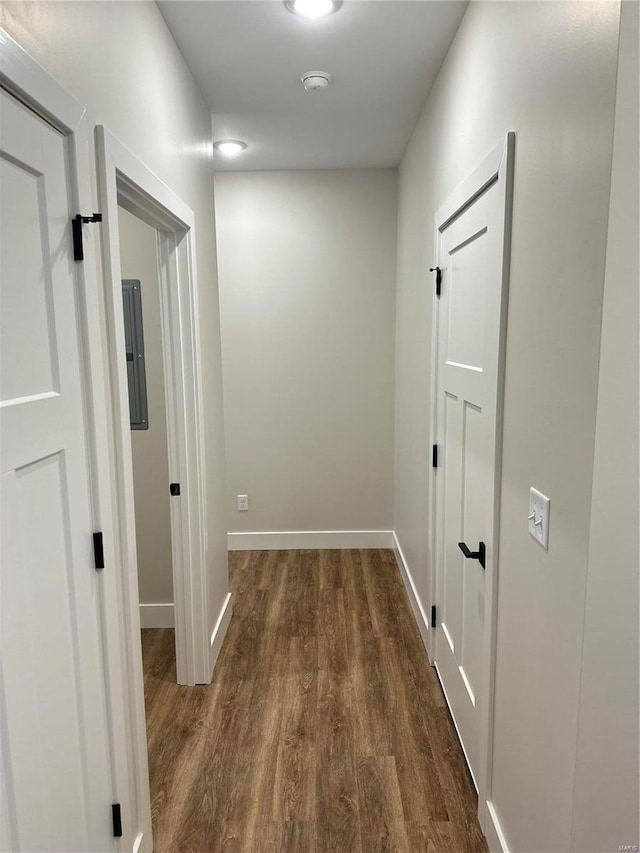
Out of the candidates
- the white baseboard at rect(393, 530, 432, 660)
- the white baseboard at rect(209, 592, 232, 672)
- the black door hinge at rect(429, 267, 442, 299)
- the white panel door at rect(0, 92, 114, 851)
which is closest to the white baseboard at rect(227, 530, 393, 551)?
the white baseboard at rect(393, 530, 432, 660)

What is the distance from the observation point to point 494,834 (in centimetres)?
169

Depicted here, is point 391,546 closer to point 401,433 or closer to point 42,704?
point 401,433

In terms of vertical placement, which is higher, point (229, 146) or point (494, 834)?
point (229, 146)

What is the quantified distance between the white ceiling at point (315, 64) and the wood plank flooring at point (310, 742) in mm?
2637

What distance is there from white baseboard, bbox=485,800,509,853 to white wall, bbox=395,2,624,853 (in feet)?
0.11

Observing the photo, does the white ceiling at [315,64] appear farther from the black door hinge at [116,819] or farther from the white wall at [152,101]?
the black door hinge at [116,819]

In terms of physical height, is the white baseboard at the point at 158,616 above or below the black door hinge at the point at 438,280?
below

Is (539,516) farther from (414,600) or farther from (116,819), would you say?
(414,600)

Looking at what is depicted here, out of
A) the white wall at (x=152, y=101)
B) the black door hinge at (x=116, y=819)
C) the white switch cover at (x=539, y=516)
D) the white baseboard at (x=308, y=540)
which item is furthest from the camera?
the white baseboard at (x=308, y=540)

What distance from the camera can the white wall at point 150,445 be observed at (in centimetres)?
292

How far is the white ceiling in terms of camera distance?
77.8 inches

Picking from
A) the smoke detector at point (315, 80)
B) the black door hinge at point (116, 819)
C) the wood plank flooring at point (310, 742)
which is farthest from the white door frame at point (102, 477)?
the smoke detector at point (315, 80)

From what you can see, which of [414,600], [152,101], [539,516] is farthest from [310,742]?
[152,101]

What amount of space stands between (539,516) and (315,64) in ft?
6.68
